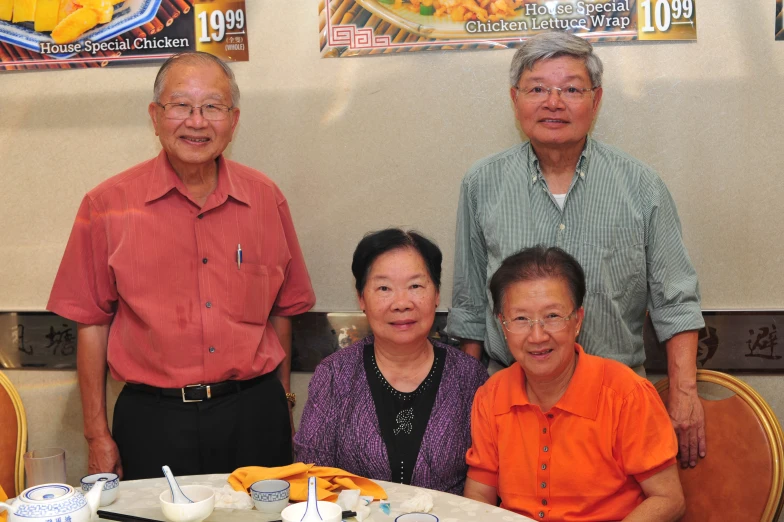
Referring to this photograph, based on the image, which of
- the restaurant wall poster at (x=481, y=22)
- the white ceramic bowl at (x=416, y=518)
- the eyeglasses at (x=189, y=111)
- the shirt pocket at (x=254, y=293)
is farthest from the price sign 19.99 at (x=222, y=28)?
the white ceramic bowl at (x=416, y=518)

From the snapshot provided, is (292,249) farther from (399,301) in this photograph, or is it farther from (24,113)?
(24,113)

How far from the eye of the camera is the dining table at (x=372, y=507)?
187 centimetres

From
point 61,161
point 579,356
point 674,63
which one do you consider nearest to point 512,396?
point 579,356

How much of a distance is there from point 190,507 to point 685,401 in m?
1.47

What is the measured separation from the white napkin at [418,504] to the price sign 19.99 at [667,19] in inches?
70.6

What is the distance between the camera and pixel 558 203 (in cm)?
252

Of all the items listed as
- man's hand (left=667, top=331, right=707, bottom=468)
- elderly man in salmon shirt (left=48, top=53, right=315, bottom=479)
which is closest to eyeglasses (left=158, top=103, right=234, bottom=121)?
elderly man in salmon shirt (left=48, top=53, right=315, bottom=479)

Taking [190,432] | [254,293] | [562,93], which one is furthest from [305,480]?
[562,93]

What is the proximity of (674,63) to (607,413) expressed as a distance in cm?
136

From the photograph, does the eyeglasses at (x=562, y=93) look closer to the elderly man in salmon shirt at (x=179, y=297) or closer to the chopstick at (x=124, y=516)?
the elderly man in salmon shirt at (x=179, y=297)

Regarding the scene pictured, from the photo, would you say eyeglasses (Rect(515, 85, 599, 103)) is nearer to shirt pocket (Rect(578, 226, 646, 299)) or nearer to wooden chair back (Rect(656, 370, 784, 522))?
shirt pocket (Rect(578, 226, 646, 299))

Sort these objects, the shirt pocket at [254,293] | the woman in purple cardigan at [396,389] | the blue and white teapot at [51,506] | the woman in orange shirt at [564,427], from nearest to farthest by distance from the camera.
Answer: the blue and white teapot at [51,506], the woman in orange shirt at [564,427], the woman in purple cardigan at [396,389], the shirt pocket at [254,293]

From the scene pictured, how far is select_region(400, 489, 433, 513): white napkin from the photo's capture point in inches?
75.4

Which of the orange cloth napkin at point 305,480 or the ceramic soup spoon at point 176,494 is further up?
the ceramic soup spoon at point 176,494
